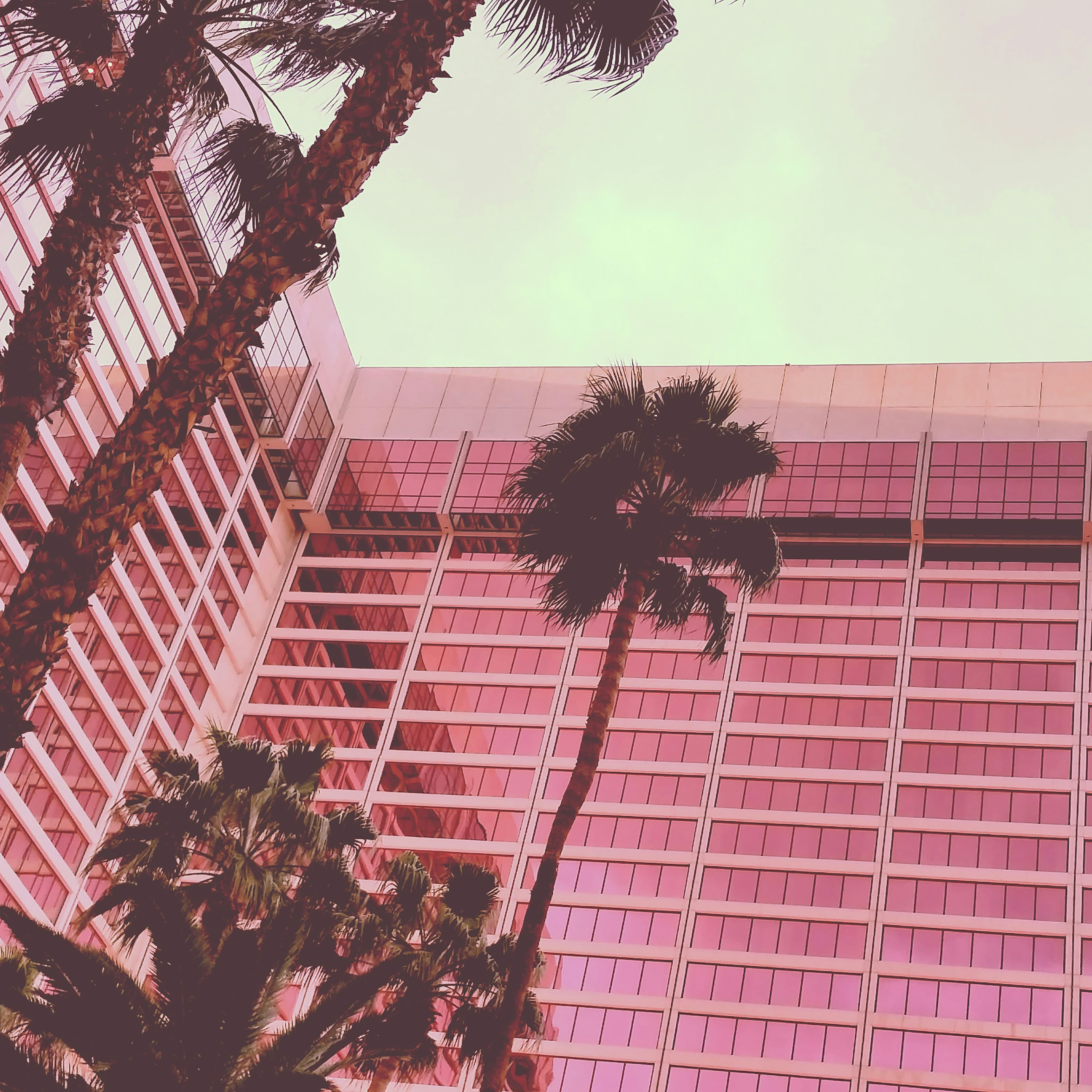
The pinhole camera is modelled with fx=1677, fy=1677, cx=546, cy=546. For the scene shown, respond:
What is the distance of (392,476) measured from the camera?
67000 millimetres

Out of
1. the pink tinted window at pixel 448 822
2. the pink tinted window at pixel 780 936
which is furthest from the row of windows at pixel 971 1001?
the pink tinted window at pixel 448 822

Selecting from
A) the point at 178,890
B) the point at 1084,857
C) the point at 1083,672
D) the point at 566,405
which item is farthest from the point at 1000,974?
the point at 178,890

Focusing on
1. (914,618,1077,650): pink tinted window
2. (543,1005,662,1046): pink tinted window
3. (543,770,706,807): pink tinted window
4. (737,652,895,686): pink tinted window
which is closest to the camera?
(543,1005,662,1046): pink tinted window

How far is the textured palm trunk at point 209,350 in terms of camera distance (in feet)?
33.1

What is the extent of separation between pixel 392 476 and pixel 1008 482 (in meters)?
23.7

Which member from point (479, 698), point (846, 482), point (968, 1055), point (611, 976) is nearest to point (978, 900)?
point (968, 1055)

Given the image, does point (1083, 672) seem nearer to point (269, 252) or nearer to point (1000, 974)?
point (1000, 974)

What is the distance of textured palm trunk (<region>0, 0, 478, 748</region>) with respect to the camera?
1008 centimetres

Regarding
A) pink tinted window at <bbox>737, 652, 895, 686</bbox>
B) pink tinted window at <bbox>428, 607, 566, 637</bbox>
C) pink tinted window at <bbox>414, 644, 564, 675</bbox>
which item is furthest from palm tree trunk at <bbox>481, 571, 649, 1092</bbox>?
pink tinted window at <bbox>428, 607, 566, 637</bbox>

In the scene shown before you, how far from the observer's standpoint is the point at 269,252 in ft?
36.3

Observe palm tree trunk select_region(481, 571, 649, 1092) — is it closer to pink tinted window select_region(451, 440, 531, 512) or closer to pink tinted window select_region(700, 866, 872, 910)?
pink tinted window select_region(700, 866, 872, 910)

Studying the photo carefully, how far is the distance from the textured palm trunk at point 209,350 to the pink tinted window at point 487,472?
52470mm

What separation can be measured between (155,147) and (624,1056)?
4403cm

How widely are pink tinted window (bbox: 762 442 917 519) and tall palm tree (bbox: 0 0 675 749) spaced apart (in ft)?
165
